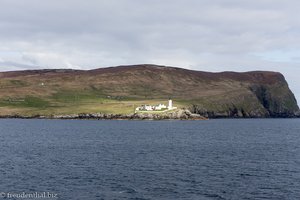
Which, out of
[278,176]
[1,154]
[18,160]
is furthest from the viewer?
[1,154]

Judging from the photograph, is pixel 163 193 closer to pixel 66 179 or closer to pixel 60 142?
pixel 66 179

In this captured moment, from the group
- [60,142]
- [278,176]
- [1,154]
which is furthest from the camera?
[60,142]

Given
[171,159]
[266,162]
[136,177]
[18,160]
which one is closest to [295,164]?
[266,162]

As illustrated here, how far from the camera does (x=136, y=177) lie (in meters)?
71.1

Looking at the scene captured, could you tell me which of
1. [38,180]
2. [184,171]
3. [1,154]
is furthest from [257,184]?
[1,154]

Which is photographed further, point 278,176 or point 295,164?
point 295,164

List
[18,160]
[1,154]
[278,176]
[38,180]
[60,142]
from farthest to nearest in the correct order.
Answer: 1. [60,142]
2. [1,154]
3. [18,160]
4. [278,176]
5. [38,180]

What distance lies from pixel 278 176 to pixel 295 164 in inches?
629

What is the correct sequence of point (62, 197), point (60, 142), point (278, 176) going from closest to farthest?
point (62, 197) < point (278, 176) < point (60, 142)

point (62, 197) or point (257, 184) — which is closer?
point (62, 197)

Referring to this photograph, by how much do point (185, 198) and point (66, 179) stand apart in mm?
20356

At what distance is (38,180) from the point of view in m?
67.4

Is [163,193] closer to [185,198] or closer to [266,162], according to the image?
[185,198]

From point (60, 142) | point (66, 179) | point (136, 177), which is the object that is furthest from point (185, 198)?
point (60, 142)
